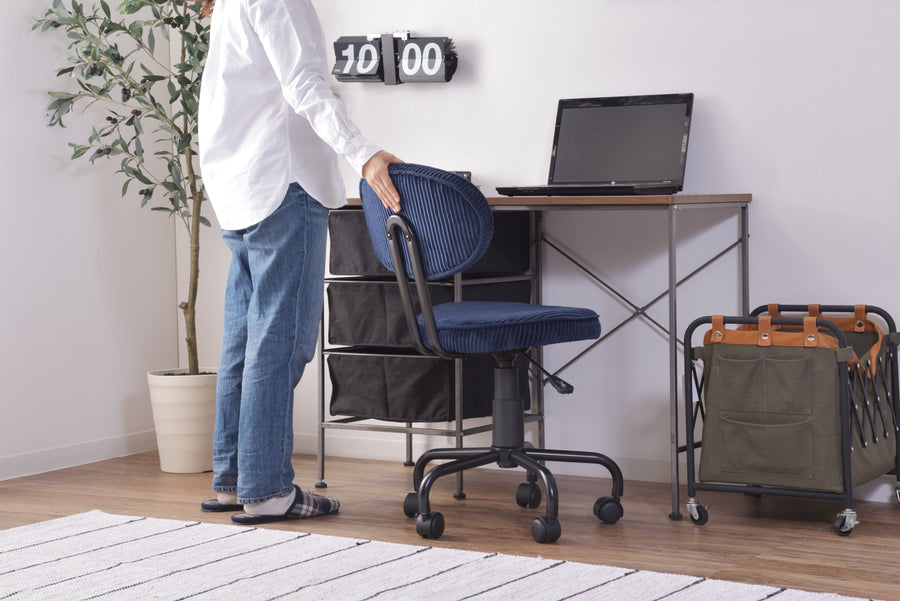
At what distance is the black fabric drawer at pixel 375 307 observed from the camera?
2.95 metres

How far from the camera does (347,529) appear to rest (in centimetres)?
248

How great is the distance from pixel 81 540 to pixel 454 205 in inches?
41.9

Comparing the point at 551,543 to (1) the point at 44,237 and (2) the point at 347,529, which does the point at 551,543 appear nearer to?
(2) the point at 347,529

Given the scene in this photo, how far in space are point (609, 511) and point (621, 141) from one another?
103 cm

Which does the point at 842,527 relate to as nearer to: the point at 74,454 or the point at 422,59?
the point at 422,59

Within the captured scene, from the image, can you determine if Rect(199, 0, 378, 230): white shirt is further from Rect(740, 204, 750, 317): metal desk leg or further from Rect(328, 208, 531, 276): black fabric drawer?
Rect(740, 204, 750, 317): metal desk leg

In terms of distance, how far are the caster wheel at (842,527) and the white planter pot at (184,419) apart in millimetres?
1784

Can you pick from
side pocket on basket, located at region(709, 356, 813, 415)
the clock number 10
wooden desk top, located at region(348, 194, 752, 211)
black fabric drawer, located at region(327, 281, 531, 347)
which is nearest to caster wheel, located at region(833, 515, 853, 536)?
side pocket on basket, located at region(709, 356, 813, 415)

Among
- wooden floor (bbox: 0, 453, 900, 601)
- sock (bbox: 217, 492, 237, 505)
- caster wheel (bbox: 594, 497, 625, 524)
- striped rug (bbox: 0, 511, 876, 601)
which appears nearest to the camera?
striped rug (bbox: 0, 511, 876, 601)

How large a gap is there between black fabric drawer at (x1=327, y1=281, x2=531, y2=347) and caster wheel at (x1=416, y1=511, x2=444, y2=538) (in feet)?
2.13

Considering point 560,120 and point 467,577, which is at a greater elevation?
point 560,120

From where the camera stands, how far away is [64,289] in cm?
338

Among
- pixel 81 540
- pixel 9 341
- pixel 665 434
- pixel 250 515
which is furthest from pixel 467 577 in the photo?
pixel 9 341

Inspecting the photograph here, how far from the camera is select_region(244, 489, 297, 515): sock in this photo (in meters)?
2.51
